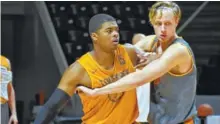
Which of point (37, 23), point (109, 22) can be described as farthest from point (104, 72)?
point (37, 23)

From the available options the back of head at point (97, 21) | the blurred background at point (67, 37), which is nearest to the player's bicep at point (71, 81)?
the back of head at point (97, 21)

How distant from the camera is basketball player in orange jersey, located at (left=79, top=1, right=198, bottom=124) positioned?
130 inches

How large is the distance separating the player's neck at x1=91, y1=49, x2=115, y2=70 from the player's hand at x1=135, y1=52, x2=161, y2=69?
15cm

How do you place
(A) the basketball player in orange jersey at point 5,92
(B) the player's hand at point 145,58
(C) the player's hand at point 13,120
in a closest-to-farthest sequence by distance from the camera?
(B) the player's hand at point 145,58 < (A) the basketball player in orange jersey at point 5,92 < (C) the player's hand at point 13,120

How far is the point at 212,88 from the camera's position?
9.48 m

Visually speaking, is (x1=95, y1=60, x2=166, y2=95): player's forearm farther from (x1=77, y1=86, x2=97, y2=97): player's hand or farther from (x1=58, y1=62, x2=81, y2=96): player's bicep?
(x1=58, y1=62, x2=81, y2=96): player's bicep

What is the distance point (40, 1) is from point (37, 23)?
144cm

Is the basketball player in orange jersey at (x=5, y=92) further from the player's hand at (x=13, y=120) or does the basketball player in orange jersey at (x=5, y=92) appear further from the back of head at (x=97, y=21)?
the back of head at (x=97, y=21)

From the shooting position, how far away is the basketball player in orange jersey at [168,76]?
10.8 ft

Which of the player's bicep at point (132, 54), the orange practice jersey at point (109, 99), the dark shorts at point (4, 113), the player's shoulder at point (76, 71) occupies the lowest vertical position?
the dark shorts at point (4, 113)

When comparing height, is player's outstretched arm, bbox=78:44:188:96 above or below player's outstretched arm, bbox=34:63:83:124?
above

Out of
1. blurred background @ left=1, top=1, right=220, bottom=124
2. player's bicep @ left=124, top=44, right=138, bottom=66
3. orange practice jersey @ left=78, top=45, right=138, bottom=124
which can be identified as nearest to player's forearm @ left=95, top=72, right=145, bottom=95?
orange practice jersey @ left=78, top=45, right=138, bottom=124

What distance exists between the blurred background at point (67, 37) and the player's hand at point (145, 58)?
5056 millimetres

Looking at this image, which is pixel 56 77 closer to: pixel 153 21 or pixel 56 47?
pixel 56 47
